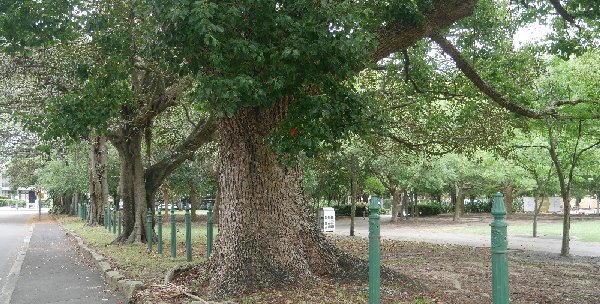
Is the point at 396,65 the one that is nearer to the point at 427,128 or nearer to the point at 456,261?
the point at 427,128

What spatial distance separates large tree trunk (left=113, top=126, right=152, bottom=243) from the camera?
1683 cm

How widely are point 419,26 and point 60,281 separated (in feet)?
25.1

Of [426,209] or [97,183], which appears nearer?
[97,183]

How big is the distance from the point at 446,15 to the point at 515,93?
189 inches

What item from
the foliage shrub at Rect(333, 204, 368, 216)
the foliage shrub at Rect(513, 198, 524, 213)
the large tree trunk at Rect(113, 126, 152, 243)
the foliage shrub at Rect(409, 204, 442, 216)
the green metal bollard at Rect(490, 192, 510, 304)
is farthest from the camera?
the foliage shrub at Rect(513, 198, 524, 213)

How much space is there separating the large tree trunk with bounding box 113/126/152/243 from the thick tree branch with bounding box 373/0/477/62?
9.97 m

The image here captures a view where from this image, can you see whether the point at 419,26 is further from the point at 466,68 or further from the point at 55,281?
the point at 55,281

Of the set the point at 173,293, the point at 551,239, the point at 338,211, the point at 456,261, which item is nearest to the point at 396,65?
the point at 456,261

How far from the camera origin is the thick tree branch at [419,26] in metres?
8.40

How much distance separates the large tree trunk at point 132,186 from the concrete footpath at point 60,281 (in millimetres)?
1901

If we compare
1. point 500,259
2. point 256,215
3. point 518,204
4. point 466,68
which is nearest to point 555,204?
point 518,204

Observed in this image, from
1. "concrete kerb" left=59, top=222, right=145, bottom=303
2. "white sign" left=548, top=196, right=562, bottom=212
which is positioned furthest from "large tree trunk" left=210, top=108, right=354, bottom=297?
"white sign" left=548, top=196, right=562, bottom=212

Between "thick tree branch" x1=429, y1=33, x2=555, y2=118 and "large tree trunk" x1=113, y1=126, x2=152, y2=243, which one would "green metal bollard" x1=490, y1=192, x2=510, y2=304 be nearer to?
"thick tree branch" x1=429, y1=33, x2=555, y2=118

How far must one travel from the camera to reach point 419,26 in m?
8.34
